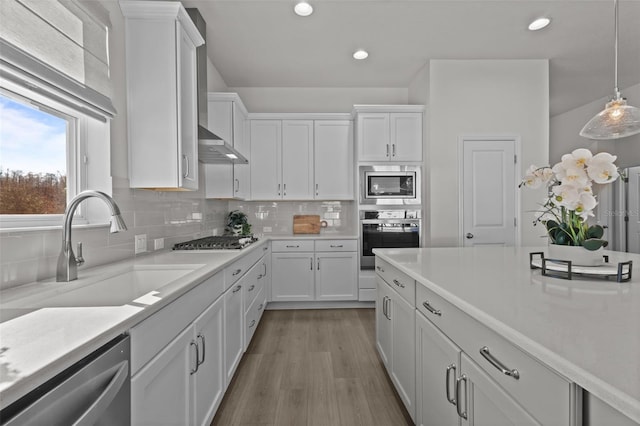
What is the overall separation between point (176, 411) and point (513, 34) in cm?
408

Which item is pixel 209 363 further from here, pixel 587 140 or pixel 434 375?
pixel 587 140

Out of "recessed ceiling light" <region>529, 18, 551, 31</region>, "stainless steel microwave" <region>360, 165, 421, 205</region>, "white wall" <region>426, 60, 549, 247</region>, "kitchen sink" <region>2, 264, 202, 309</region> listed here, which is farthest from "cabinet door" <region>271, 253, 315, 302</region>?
"recessed ceiling light" <region>529, 18, 551, 31</region>

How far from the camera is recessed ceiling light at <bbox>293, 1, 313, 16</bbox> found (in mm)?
2657

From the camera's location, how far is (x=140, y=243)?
7.13ft

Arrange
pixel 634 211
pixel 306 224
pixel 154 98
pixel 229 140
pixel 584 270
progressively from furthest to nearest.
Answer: pixel 306 224
pixel 634 211
pixel 229 140
pixel 154 98
pixel 584 270

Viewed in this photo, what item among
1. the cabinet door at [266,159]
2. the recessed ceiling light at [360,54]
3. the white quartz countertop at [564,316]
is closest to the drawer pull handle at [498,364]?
the white quartz countertop at [564,316]

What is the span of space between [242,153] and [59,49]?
245 centimetres

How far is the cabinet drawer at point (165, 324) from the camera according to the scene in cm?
98

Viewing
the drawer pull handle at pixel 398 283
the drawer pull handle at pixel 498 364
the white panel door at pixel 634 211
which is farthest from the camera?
the white panel door at pixel 634 211

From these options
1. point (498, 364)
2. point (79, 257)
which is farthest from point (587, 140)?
point (79, 257)

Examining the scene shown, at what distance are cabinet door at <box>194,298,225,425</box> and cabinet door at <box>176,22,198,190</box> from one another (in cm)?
94

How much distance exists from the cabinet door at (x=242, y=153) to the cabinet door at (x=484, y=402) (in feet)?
10.5

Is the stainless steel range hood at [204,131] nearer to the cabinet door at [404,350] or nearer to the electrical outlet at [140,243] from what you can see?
the electrical outlet at [140,243]

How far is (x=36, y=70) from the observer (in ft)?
4.12
